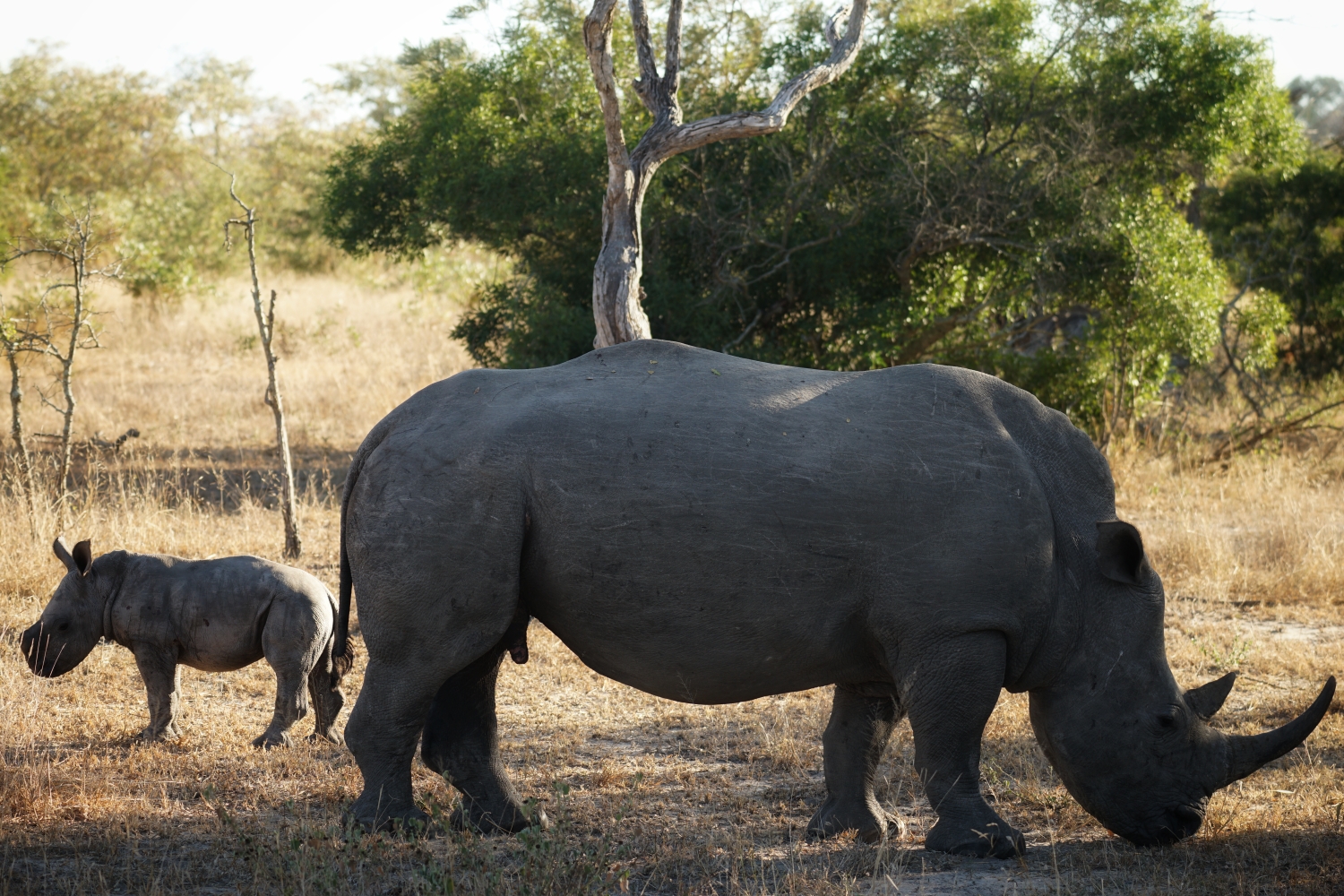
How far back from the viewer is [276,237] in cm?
3081

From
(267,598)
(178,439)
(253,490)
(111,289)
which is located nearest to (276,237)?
(111,289)

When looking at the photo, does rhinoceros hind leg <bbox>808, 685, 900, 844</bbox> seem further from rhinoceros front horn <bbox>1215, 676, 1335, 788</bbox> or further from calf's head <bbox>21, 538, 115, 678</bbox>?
calf's head <bbox>21, 538, 115, 678</bbox>

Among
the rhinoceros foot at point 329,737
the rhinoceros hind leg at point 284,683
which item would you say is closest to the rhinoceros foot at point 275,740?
the rhinoceros hind leg at point 284,683

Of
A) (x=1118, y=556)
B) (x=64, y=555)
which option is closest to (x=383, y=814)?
(x=64, y=555)

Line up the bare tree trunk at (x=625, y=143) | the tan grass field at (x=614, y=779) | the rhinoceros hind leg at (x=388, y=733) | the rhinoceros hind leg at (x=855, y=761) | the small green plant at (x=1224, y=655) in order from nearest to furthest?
the tan grass field at (x=614, y=779), the rhinoceros hind leg at (x=388, y=733), the rhinoceros hind leg at (x=855, y=761), the small green plant at (x=1224, y=655), the bare tree trunk at (x=625, y=143)

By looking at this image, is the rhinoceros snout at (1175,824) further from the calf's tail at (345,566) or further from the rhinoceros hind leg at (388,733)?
the calf's tail at (345,566)

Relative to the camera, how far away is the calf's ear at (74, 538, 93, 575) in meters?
5.88

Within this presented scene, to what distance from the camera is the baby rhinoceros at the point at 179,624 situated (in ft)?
19.3

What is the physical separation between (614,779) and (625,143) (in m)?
5.02

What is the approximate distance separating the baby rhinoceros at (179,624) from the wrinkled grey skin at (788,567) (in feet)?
4.77

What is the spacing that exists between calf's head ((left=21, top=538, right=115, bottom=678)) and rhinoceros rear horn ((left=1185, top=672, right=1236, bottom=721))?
5.03m

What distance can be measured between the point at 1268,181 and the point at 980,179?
291 inches

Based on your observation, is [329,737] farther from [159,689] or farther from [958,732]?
[958,732]

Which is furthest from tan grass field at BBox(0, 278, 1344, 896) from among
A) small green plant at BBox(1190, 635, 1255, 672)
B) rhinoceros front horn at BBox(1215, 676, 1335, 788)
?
rhinoceros front horn at BBox(1215, 676, 1335, 788)
